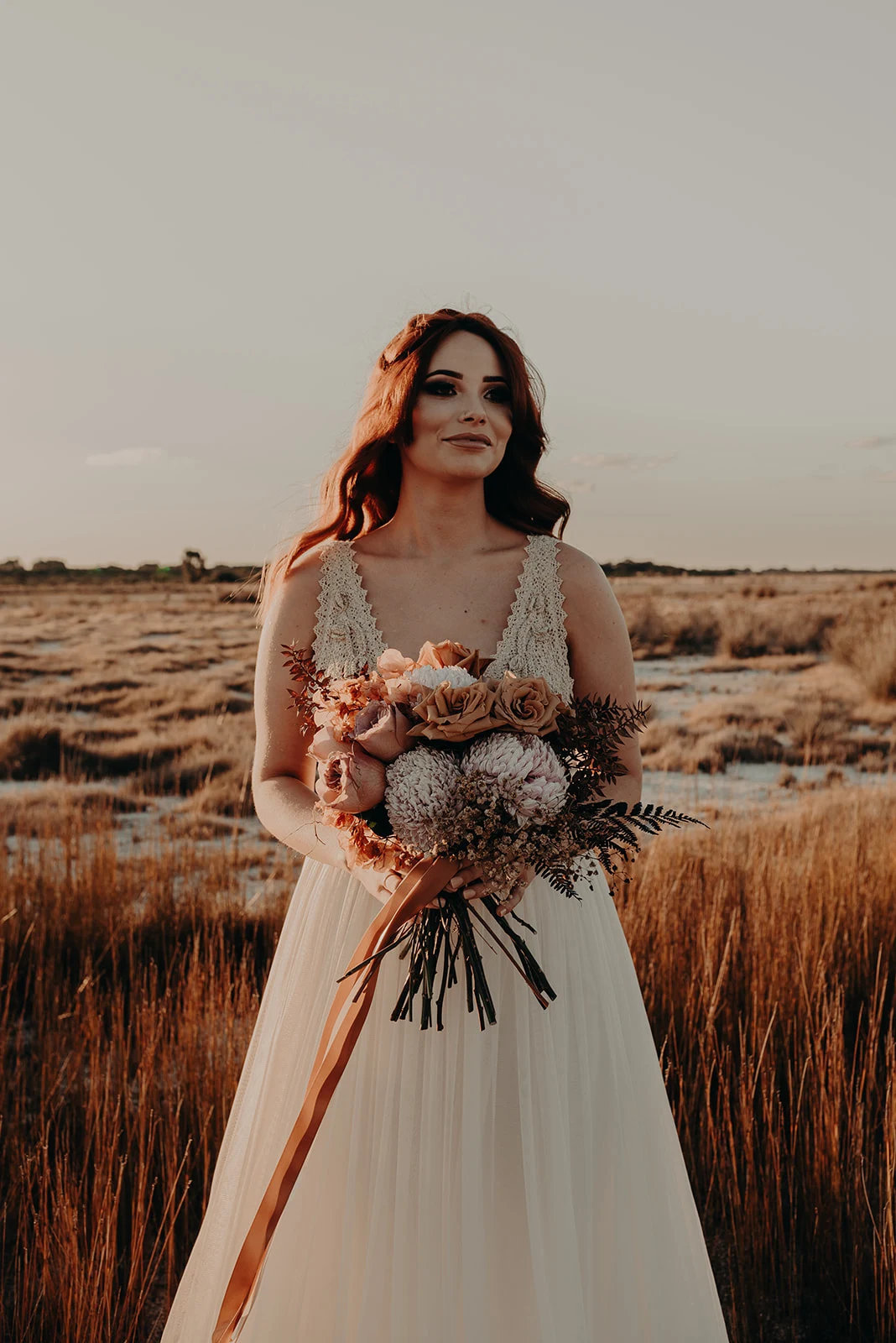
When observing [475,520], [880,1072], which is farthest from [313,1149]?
[880,1072]

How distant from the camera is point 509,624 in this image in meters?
2.14

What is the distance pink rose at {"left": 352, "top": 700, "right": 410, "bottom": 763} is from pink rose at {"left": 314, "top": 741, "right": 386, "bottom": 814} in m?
0.02

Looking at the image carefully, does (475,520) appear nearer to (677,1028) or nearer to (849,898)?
(677,1028)

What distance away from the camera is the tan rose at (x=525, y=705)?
4.89 feet

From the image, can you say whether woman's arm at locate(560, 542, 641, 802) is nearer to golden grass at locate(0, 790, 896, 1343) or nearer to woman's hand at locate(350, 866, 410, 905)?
woman's hand at locate(350, 866, 410, 905)

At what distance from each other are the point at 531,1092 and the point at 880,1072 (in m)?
2.15

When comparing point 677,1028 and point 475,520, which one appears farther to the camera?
point 677,1028

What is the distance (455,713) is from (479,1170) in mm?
890

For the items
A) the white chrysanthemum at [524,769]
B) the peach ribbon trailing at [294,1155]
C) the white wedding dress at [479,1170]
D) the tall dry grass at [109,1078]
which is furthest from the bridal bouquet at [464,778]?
the tall dry grass at [109,1078]

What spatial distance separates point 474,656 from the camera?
1.65 meters

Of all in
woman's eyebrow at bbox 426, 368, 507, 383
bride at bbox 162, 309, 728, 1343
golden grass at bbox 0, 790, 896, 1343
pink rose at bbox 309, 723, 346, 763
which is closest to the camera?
pink rose at bbox 309, 723, 346, 763

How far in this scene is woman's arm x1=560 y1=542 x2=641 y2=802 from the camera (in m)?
2.15

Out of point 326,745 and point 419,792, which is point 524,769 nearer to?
point 419,792

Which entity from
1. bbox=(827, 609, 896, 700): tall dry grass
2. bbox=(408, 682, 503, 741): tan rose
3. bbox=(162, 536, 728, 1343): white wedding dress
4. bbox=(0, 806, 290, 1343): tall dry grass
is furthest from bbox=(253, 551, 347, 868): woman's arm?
bbox=(827, 609, 896, 700): tall dry grass
